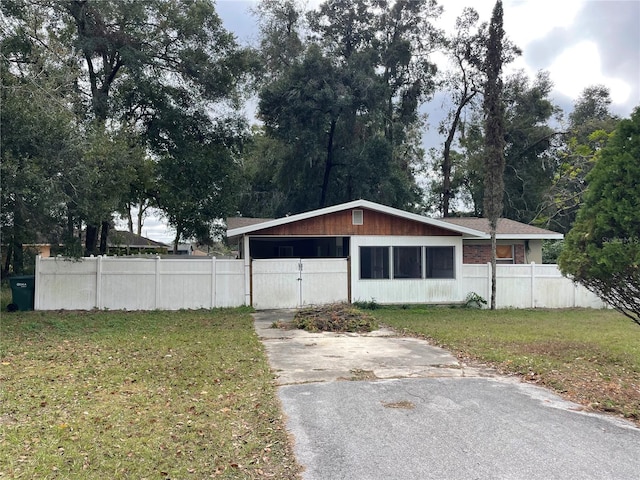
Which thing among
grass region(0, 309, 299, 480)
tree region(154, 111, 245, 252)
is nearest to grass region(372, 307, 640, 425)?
grass region(0, 309, 299, 480)

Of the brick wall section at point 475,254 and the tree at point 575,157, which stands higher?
the tree at point 575,157

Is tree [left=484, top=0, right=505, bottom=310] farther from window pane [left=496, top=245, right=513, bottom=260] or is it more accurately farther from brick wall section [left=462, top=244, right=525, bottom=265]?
window pane [left=496, top=245, right=513, bottom=260]

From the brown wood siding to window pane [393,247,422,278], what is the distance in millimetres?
528

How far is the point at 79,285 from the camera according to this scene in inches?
536

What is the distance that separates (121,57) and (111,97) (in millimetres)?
1628

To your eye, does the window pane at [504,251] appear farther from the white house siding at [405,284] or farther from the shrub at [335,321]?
the shrub at [335,321]

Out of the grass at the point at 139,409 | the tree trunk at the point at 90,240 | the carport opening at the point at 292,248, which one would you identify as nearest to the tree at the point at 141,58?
the tree trunk at the point at 90,240

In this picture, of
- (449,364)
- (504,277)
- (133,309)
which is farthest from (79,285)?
(504,277)

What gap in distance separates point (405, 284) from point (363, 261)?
150 centimetres

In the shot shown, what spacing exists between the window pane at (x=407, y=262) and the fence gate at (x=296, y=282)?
1620 millimetres

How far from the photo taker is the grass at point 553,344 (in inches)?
244

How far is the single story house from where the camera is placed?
14.8 m

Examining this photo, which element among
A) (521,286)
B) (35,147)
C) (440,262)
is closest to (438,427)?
(35,147)

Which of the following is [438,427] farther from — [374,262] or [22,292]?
[22,292]
